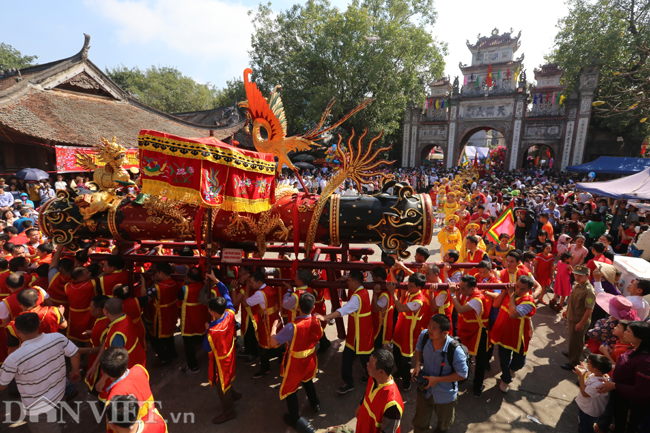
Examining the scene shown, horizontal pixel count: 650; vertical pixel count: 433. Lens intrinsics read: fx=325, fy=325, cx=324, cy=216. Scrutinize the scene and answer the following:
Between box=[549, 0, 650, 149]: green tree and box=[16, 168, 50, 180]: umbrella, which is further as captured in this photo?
box=[549, 0, 650, 149]: green tree

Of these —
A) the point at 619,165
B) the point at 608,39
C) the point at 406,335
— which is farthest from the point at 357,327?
the point at 608,39

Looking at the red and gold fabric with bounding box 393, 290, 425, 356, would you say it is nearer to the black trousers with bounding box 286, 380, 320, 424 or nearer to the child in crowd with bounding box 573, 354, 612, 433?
the black trousers with bounding box 286, 380, 320, 424

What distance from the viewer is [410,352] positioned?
430cm

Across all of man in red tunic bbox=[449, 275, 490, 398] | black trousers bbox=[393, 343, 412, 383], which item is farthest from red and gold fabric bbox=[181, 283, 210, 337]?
man in red tunic bbox=[449, 275, 490, 398]

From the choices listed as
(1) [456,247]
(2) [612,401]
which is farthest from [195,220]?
(1) [456,247]

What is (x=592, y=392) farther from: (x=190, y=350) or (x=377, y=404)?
(x=190, y=350)

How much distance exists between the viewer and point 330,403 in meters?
4.12

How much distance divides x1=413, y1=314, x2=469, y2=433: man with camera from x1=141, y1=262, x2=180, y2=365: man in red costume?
11.2 feet

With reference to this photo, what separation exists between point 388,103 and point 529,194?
587 inches

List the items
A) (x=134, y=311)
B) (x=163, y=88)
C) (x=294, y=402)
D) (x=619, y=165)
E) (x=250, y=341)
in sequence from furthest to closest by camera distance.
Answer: (x=163, y=88) → (x=619, y=165) → (x=250, y=341) → (x=134, y=311) → (x=294, y=402)

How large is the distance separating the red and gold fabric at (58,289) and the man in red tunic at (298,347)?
3292 mm

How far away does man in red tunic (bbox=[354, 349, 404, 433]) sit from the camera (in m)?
2.64

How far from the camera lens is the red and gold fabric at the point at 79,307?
14.0 feet

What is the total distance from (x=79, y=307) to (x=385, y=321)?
13.4ft
